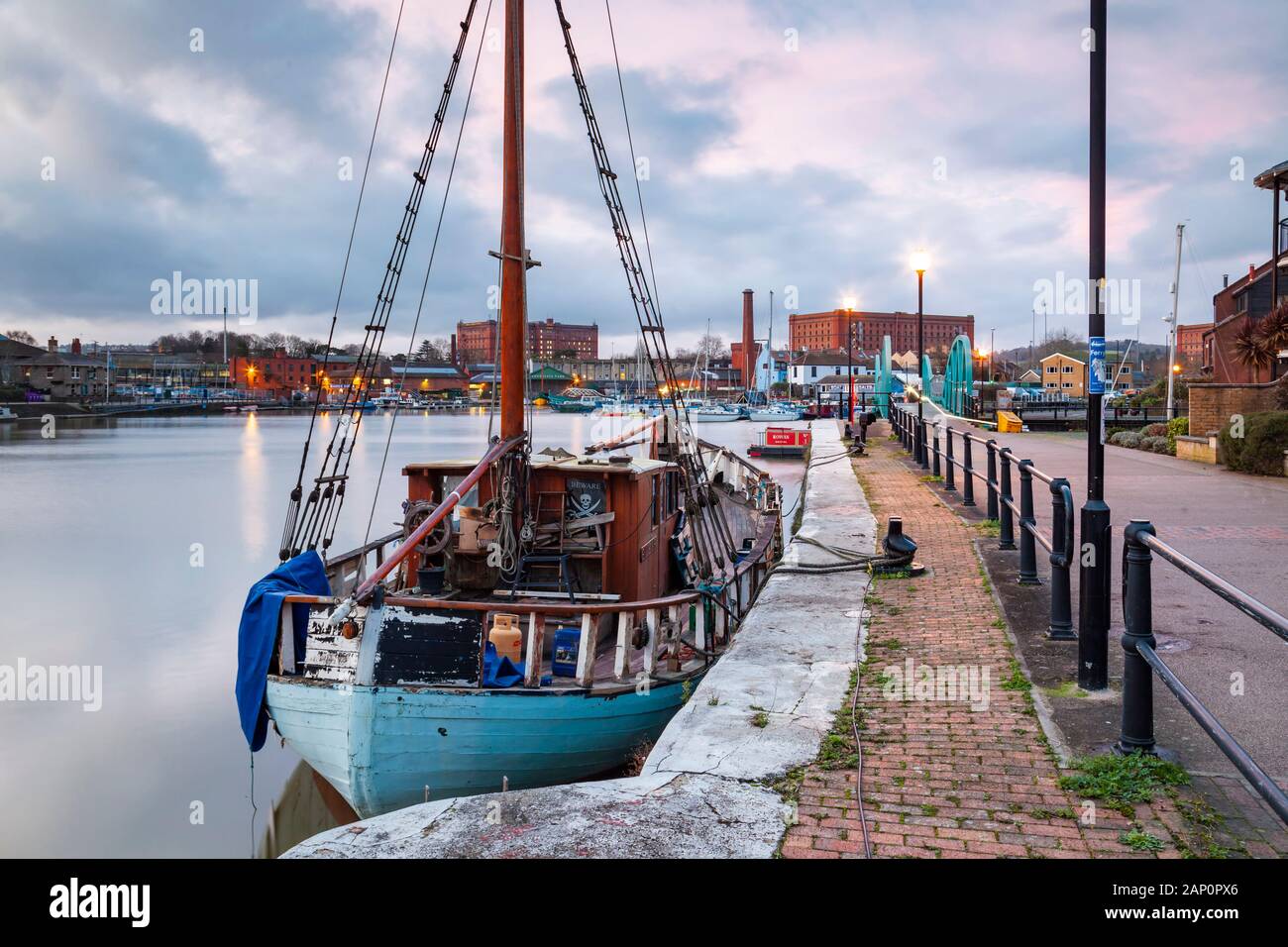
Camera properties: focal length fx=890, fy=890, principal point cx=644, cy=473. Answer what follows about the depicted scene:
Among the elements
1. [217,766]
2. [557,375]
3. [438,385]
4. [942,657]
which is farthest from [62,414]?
[942,657]

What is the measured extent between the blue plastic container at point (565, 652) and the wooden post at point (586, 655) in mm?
678

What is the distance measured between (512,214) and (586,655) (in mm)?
5166

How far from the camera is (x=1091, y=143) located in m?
5.70

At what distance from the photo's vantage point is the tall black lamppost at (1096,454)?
5.28 m

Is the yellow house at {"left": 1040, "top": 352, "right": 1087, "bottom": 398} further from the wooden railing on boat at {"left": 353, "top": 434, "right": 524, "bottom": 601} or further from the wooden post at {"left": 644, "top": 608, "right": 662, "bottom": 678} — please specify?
the wooden post at {"left": 644, "top": 608, "right": 662, "bottom": 678}

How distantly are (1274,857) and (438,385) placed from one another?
608 feet

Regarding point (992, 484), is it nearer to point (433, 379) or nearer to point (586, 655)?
point (586, 655)

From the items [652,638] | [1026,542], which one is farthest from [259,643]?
[1026,542]

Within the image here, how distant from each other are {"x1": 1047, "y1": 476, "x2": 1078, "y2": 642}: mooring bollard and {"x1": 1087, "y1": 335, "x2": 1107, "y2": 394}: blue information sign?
4.04 feet

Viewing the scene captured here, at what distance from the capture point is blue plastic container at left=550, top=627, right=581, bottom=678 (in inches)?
325

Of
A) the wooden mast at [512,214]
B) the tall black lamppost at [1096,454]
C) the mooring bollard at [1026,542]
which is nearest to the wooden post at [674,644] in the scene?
the wooden mast at [512,214]

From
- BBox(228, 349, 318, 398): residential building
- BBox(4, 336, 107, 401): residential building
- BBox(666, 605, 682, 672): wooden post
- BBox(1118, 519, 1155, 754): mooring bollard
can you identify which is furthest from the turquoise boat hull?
BBox(228, 349, 318, 398): residential building

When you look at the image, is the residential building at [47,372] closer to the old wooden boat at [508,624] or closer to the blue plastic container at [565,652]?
the old wooden boat at [508,624]
